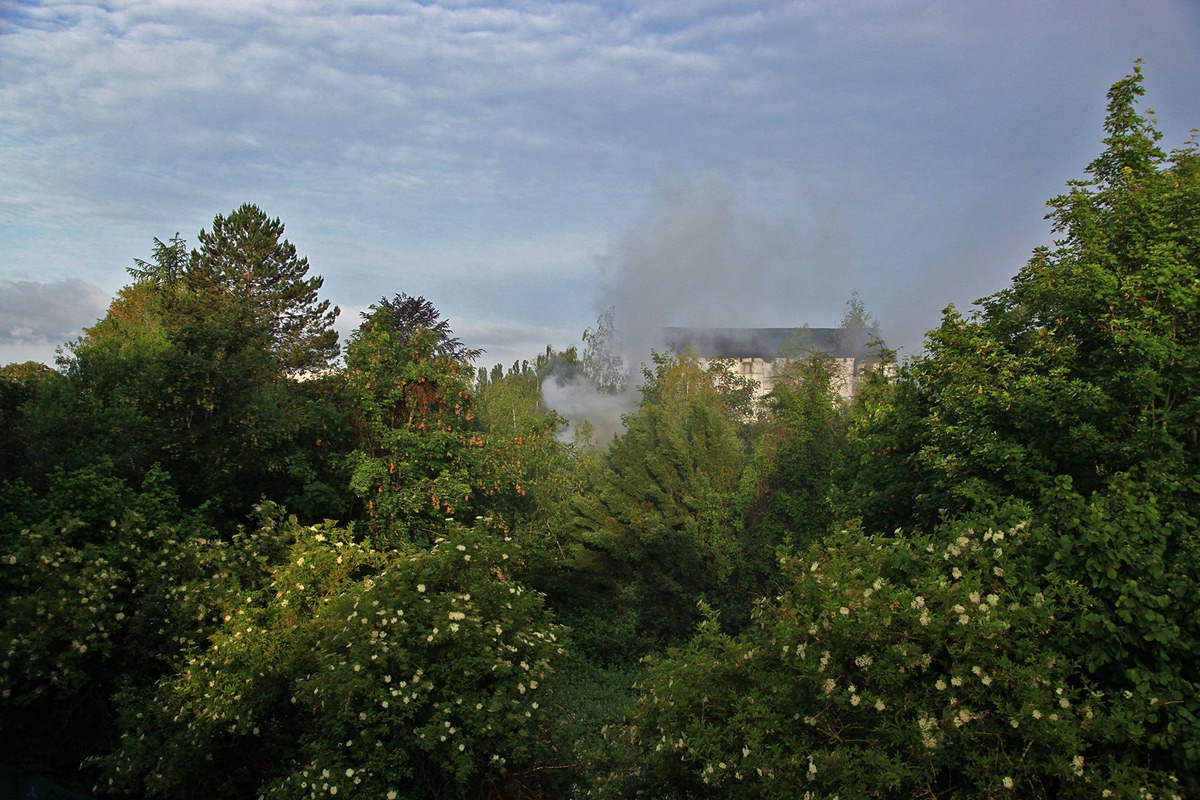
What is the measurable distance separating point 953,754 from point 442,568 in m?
5.46

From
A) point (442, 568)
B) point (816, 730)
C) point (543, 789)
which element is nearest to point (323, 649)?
point (442, 568)

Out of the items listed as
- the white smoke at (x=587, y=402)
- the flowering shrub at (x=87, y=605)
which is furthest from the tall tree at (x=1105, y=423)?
the white smoke at (x=587, y=402)

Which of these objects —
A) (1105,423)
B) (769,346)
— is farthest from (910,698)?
(769,346)

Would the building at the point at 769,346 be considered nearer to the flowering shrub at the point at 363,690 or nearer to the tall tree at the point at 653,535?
the tall tree at the point at 653,535

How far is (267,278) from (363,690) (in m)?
39.3

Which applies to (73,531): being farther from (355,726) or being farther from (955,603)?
(955,603)

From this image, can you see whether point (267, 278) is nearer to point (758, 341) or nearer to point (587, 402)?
point (587, 402)

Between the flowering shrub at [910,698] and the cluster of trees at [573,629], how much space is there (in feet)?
0.10

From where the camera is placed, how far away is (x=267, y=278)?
142 ft

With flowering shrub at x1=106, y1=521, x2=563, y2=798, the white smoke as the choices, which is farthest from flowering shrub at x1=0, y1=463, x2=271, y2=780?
the white smoke

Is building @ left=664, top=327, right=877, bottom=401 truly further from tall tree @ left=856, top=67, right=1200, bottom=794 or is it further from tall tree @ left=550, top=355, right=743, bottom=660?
tall tree @ left=856, top=67, right=1200, bottom=794

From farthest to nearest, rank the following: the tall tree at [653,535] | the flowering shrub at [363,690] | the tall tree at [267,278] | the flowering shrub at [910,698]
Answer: the tall tree at [267,278] < the tall tree at [653,535] < the flowering shrub at [363,690] < the flowering shrub at [910,698]

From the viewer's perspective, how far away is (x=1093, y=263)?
11156 millimetres

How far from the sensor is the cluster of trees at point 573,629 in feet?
21.0
